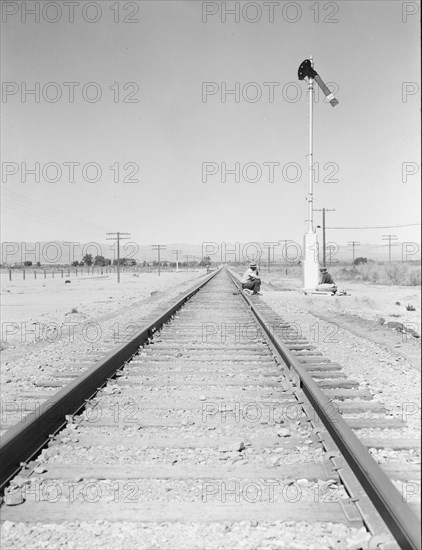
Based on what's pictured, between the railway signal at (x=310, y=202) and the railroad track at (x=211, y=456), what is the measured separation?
13.6 m

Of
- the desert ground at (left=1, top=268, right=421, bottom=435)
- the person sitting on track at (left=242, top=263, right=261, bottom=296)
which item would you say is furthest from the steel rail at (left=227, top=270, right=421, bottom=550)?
the person sitting on track at (left=242, top=263, right=261, bottom=296)

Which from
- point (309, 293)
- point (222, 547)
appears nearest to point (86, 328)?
point (222, 547)

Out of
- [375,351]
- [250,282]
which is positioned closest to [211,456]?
[375,351]

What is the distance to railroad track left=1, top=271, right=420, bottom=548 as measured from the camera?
8.06 feet

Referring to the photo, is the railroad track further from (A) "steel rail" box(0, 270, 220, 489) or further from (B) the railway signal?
(B) the railway signal

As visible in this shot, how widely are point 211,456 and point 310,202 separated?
55.3ft

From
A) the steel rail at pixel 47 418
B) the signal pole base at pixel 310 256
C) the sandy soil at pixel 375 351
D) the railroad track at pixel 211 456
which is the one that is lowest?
the sandy soil at pixel 375 351

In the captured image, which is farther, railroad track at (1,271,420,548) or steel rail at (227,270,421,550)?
railroad track at (1,271,420,548)

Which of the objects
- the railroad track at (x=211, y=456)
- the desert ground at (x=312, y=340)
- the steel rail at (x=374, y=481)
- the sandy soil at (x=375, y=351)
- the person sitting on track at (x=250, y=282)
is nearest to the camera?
the steel rail at (x=374, y=481)

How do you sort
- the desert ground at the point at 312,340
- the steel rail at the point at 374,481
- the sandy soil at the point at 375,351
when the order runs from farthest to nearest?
the desert ground at the point at 312,340 → the sandy soil at the point at 375,351 → the steel rail at the point at 374,481

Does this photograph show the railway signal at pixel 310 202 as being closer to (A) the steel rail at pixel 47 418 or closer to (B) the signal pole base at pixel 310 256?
(B) the signal pole base at pixel 310 256

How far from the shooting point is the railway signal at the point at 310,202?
18.8m

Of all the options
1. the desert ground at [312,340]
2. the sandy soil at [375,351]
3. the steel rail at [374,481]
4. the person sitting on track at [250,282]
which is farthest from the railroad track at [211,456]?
the person sitting on track at [250,282]

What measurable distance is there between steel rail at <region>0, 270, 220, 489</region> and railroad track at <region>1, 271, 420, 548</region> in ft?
0.04
